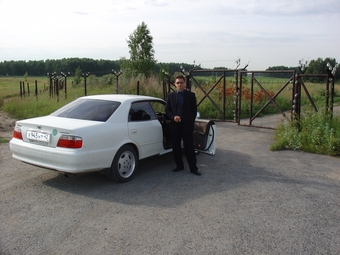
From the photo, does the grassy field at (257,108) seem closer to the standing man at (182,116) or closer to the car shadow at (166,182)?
the car shadow at (166,182)

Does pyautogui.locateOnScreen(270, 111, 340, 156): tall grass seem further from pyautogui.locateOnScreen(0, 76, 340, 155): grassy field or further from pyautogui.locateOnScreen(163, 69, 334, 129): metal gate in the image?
pyautogui.locateOnScreen(163, 69, 334, 129): metal gate

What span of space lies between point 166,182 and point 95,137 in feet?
4.96

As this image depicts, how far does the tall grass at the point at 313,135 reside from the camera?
28.3 ft

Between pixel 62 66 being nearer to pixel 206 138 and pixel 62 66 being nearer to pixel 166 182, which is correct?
pixel 206 138

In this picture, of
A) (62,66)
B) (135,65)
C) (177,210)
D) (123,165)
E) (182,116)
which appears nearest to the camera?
(177,210)

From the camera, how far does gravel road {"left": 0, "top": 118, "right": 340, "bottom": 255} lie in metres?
4.05


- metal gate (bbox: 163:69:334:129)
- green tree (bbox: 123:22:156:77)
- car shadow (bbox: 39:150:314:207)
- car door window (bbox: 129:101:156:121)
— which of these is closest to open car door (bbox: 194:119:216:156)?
car shadow (bbox: 39:150:314:207)

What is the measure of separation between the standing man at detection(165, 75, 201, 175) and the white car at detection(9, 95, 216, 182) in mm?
377

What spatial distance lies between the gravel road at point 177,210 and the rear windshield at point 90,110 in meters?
1.10

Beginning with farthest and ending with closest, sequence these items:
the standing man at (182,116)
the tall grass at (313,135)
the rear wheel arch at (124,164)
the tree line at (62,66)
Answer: the tree line at (62,66) → the tall grass at (313,135) → the standing man at (182,116) → the rear wheel arch at (124,164)

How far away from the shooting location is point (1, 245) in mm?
3998

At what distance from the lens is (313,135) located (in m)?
9.05

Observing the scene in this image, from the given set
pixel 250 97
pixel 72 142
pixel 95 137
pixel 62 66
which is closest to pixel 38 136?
pixel 72 142

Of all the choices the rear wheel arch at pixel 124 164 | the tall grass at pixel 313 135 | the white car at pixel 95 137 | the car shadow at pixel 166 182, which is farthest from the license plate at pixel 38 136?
the tall grass at pixel 313 135
